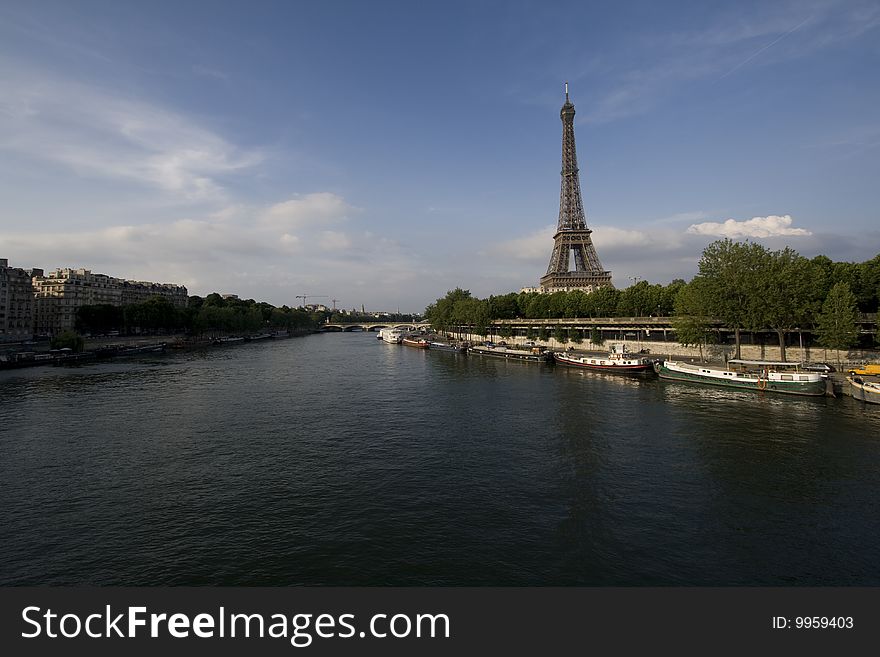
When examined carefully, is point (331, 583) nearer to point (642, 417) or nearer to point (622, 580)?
point (622, 580)

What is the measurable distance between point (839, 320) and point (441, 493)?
49436 mm

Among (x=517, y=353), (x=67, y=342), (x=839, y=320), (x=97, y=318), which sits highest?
(x=97, y=318)

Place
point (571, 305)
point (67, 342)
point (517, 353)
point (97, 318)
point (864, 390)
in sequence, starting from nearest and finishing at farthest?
point (864, 390), point (67, 342), point (517, 353), point (571, 305), point (97, 318)

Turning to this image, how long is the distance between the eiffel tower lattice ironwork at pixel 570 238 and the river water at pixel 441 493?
101m

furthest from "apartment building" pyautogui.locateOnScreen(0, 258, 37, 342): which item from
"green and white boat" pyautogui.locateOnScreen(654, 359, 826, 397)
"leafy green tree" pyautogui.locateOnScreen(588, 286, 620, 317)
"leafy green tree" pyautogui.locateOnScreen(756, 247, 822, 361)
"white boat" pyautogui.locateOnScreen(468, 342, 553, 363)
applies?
"leafy green tree" pyautogui.locateOnScreen(756, 247, 822, 361)

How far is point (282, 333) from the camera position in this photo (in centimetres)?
18662

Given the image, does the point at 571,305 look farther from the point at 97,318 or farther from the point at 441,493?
the point at 97,318

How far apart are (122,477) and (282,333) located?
565 feet

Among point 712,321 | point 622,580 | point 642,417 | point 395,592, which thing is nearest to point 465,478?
point 622,580

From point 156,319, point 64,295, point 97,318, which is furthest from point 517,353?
point 64,295

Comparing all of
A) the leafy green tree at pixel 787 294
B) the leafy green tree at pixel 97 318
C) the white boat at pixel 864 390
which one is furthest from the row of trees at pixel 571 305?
the leafy green tree at pixel 97 318

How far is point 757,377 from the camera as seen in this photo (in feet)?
145

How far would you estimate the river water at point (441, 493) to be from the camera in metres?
14.1

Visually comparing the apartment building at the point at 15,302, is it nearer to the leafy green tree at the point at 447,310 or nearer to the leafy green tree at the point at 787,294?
the leafy green tree at the point at 447,310
